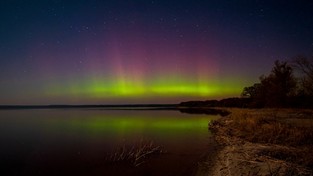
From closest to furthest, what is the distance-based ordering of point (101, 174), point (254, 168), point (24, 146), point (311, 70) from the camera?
point (254, 168) → point (101, 174) → point (24, 146) → point (311, 70)

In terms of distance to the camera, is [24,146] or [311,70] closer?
[24,146]

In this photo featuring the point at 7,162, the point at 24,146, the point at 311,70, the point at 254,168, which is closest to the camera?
the point at 254,168

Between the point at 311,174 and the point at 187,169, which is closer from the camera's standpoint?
the point at 311,174

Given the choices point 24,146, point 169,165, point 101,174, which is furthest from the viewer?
point 24,146

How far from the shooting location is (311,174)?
415 inches

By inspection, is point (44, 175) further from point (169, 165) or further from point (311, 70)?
point (311, 70)

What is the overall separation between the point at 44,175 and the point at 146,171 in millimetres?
4928

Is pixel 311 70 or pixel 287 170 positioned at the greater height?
pixel 311 70

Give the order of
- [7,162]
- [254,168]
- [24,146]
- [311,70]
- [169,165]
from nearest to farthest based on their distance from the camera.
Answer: [254,168] → [169,165] → [7,162] → [24,146] → [311,70]

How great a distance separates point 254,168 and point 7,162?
48.2 ft

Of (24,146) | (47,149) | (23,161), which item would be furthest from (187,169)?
(24,146)

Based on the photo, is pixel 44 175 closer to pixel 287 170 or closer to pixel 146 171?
pixel 146 171

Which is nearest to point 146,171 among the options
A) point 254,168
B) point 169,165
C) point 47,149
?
point 169,165

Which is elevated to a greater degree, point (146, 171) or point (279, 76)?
point (279, 76)
